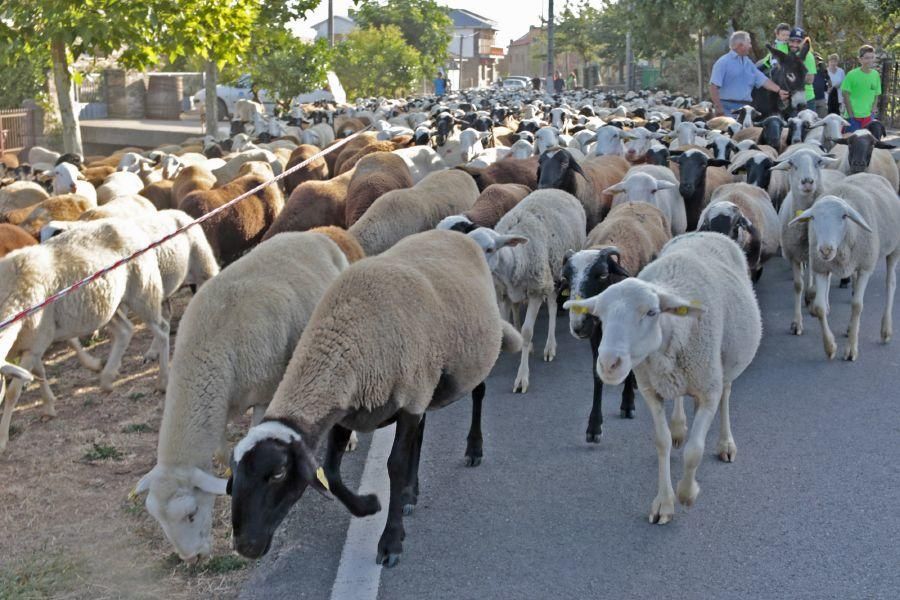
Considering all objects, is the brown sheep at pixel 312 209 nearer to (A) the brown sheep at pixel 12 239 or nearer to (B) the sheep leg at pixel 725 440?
(A) the brown sheep at pixel 12 239

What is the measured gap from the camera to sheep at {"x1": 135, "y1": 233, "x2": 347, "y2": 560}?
4453 millimetres

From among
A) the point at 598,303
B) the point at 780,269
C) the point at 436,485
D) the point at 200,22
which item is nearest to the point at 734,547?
the point at 598,303

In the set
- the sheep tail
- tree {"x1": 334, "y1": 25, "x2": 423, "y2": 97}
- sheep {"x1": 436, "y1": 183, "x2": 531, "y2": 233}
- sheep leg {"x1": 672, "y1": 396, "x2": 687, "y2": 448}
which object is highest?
tree {"x1": 334, "y1": 25, "x2": 423, "y2": 97}

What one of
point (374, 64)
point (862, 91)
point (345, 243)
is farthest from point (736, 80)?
point (374, 64)

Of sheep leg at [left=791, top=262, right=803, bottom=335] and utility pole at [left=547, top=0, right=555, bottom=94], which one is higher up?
utility pole at [left=547, top=0, right=555, bottom=94]

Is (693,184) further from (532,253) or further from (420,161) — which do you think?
(420,161)

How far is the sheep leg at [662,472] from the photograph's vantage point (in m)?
4.91

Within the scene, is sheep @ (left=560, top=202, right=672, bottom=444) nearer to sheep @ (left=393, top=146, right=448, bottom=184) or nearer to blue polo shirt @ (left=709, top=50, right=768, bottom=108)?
sheep @ (left=393, top=146, right=448, bottom=184)

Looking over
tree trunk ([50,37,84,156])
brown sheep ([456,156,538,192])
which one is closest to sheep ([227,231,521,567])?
brown sheep ([456,156,538,192])

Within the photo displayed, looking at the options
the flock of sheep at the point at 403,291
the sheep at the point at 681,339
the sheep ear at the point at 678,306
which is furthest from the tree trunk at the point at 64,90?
the sheep ear at the point at 678,306

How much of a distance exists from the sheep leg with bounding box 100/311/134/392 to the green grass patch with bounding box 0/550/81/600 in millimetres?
2788

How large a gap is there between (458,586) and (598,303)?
55.7 inches

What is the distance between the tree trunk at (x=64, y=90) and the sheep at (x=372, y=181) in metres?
5.54

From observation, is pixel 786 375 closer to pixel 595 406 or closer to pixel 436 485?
pixel 595 406
